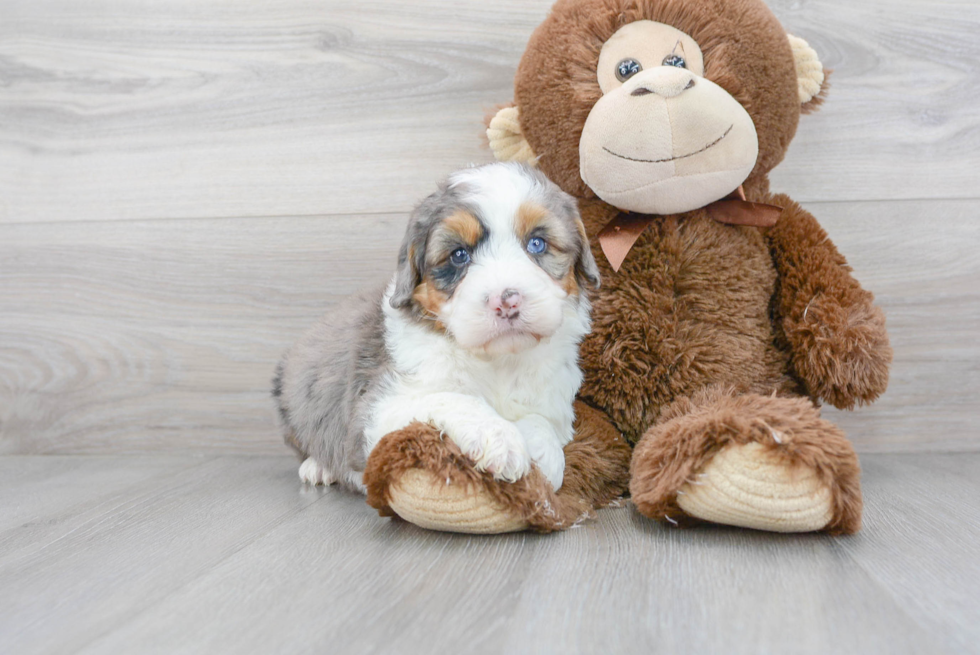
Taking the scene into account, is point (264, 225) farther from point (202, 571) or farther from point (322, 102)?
point (202, 571)

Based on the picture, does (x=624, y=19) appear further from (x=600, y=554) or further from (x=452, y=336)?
(x=600, y=554)

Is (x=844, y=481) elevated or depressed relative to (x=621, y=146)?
depressed

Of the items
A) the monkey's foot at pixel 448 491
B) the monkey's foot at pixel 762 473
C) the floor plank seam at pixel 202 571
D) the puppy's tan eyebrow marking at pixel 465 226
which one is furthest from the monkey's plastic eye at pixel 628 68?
the floor plank seam at pixel 202 571

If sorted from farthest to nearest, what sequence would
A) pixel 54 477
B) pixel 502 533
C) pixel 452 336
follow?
pixel 54 477
pixel 452 336
pixel 502 533

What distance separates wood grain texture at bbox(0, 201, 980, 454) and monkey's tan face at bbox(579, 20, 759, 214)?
69 centimetres

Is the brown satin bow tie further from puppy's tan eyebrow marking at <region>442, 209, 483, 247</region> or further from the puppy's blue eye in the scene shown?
puppy's tan eyebrow marking at <region>442, 209, 483, 247</region>

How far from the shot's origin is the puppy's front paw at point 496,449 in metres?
1.34

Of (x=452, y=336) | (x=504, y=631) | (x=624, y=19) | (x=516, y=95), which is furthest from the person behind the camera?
(x=516, y=95)

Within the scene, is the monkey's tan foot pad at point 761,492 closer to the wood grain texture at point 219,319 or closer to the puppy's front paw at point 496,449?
the puppy's front paw at point 496,449

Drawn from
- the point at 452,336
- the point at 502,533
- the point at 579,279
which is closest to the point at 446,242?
the point at 452,336

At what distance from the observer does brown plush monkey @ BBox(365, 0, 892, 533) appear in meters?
1.59

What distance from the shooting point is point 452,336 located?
5.09ft

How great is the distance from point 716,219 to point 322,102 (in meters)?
1.19

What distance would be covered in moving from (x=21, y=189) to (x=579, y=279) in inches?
71.5
